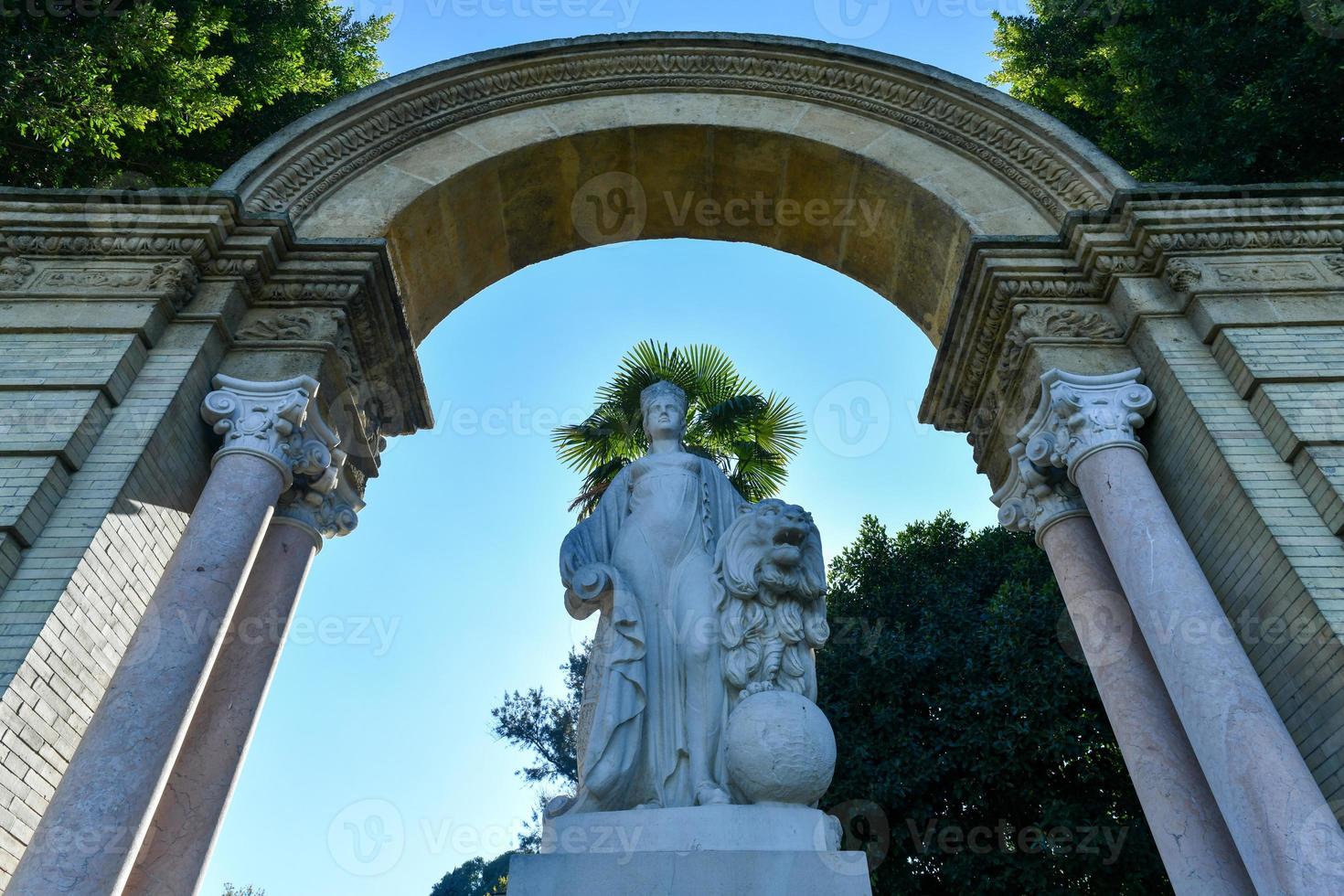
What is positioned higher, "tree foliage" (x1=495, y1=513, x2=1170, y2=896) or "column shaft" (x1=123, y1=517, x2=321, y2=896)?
"tree foliage" (x1=495, y1=513, x2=1170, y2=896)

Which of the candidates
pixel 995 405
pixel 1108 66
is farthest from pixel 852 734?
pixel 1108 66

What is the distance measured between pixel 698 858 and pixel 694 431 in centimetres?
844

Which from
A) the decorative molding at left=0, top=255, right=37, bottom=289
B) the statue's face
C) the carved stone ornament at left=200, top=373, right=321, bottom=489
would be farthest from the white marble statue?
the decorative molding at left=0, top=255, right=37, bottom=289

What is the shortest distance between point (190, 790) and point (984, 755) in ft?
34.1

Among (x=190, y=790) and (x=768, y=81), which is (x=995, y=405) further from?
(x=190, y=790)

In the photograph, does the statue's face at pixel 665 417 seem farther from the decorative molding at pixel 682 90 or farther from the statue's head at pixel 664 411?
the decorative molding at pixel 682 90

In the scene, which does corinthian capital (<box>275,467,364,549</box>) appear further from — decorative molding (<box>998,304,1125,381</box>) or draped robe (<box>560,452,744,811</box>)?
decorative molding (<box>998,304,1125,381</box>)

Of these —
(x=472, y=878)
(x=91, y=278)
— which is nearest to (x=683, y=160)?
(x=91, y=278)

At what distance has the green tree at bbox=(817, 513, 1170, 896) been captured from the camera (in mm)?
12766

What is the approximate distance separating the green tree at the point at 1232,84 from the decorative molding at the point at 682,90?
9.53 feet

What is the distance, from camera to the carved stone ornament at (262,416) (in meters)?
6.77

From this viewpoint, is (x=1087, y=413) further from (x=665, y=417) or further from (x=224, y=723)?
(x=224, y=723)

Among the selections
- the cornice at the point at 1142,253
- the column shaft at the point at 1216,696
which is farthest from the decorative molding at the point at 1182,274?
the column shaft at the point at 1216,696

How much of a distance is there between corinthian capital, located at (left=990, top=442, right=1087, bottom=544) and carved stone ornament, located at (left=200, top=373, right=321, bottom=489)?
5446 mm
